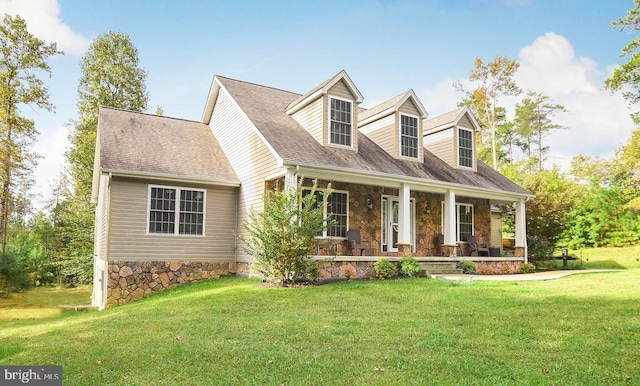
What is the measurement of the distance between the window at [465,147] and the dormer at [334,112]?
481 centimetres

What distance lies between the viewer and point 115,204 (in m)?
12.3

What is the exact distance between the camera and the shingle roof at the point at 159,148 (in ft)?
42.3

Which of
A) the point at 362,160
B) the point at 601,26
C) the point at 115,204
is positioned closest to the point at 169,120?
the point at 115,204

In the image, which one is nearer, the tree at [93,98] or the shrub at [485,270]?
the shrub at [485,270]

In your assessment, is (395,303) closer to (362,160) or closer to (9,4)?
(362,160)

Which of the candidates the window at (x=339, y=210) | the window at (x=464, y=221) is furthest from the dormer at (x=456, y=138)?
the window at (x=339, y=210)

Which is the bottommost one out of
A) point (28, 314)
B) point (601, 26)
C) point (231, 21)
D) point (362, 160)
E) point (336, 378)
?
point (28, 314)

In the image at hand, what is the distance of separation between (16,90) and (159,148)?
42.9 feet

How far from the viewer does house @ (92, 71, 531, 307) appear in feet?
40.9

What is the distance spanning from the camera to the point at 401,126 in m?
15.3

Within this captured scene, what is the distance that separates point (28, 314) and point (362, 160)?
37.2 feet

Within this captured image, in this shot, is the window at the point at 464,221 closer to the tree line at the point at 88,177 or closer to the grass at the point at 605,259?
the tree line at the point at 88,177

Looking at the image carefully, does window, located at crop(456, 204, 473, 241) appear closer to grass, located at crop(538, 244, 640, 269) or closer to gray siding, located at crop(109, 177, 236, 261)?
grass, located at crop(538, 244, 640, 269)

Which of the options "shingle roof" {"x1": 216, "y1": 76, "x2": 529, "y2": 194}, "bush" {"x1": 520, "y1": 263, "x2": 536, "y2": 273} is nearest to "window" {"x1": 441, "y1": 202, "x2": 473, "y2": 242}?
"shingle roof" {"x1": 216, "y1": 76, "x2": 529, "y2": 194}
